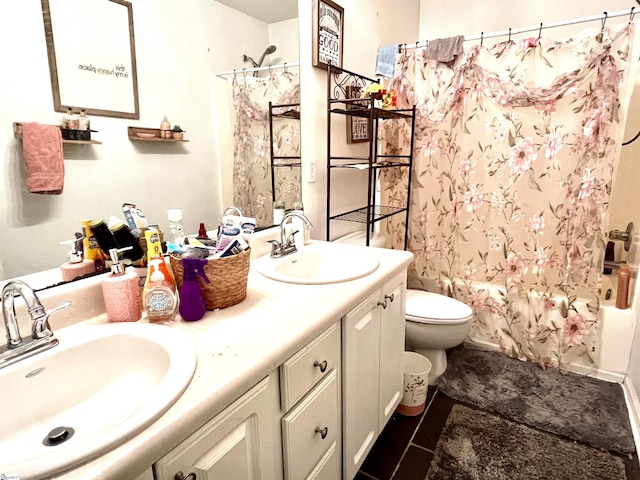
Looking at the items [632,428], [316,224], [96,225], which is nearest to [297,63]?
[316,224]

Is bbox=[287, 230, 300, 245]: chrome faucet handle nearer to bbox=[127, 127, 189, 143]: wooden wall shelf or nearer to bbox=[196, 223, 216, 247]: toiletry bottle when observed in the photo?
bbox=[196, 223, 216, 247]: toiletry bottle

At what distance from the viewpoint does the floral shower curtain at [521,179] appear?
1786 millimetres

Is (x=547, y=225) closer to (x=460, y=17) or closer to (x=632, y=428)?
(x=632, y=428)

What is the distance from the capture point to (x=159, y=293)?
92 cm

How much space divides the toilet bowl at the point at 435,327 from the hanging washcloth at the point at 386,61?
1.27 metres

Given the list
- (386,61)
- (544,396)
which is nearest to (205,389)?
(544,396)

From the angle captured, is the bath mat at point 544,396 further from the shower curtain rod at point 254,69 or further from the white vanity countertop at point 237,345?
the shower curtain rod at point 254,69

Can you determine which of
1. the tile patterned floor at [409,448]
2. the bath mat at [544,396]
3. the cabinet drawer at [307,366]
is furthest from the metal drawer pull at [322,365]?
the bath mat at [544,396]

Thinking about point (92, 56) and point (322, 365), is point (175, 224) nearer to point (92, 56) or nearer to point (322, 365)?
point (92, 56)

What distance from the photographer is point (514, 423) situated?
5.63 feet

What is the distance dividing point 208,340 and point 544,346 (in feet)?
6.57

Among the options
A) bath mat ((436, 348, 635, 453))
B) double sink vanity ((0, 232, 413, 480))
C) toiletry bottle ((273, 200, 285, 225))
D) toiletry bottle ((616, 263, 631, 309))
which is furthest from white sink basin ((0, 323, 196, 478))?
toiletry bottle ((616, 263, 631, 309))

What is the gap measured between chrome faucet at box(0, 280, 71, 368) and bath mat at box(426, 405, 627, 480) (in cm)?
137

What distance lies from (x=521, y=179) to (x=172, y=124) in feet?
5.60
